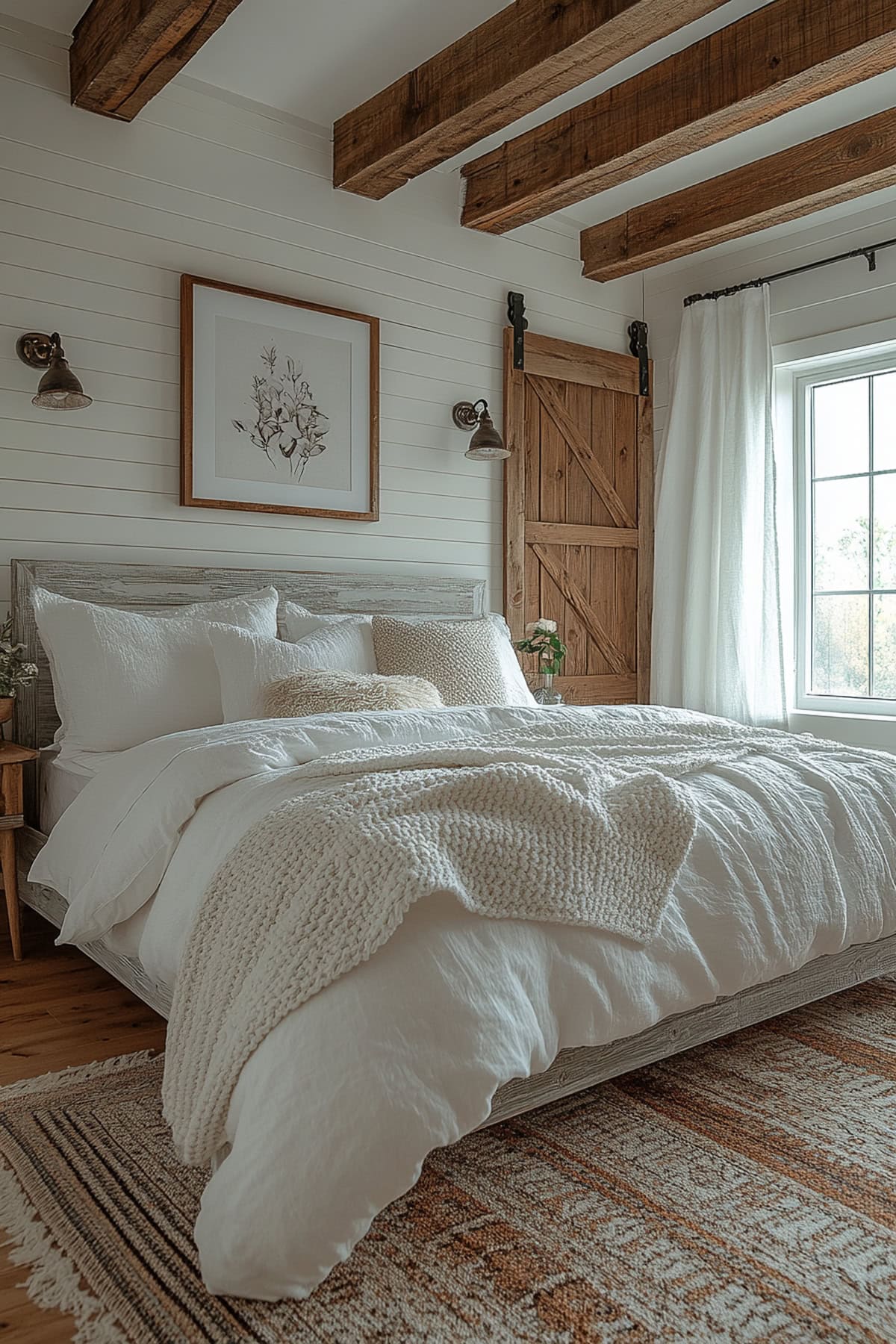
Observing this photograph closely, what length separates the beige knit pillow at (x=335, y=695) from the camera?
2.69m

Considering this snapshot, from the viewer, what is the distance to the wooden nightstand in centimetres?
281

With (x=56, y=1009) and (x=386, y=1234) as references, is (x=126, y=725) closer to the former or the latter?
(x=56, y=1009)

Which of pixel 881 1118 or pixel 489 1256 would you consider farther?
pixel 881 1118

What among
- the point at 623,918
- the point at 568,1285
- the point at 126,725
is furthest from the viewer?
the point at 126,725

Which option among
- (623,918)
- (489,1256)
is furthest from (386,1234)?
(623,918)

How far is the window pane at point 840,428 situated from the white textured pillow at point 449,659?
1.90m

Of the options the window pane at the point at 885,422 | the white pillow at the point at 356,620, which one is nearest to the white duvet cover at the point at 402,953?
the white pillow at the point at 356,620

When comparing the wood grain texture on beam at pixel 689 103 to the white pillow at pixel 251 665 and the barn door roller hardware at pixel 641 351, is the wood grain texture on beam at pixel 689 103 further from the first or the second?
the white pillow at pixel 251 665

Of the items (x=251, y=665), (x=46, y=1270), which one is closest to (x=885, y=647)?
(x=251, y=665)

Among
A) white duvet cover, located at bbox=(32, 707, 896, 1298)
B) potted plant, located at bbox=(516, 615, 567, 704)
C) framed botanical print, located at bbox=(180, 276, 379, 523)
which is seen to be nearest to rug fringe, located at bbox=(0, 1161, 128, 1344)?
white duvet cover, located at bbox=(32, 707, 896, 1298)

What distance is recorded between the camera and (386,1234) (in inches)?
61.4

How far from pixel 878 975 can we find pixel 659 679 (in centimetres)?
240

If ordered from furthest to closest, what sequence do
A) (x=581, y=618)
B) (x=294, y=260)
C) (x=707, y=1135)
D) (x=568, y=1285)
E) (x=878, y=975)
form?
(x=581, y=618), (x=294, y=260), (x=878, y=975), (x=707, y=1135), (x=568, y=1285)

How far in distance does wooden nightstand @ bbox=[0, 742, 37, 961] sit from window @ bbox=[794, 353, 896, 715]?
3.17 m
